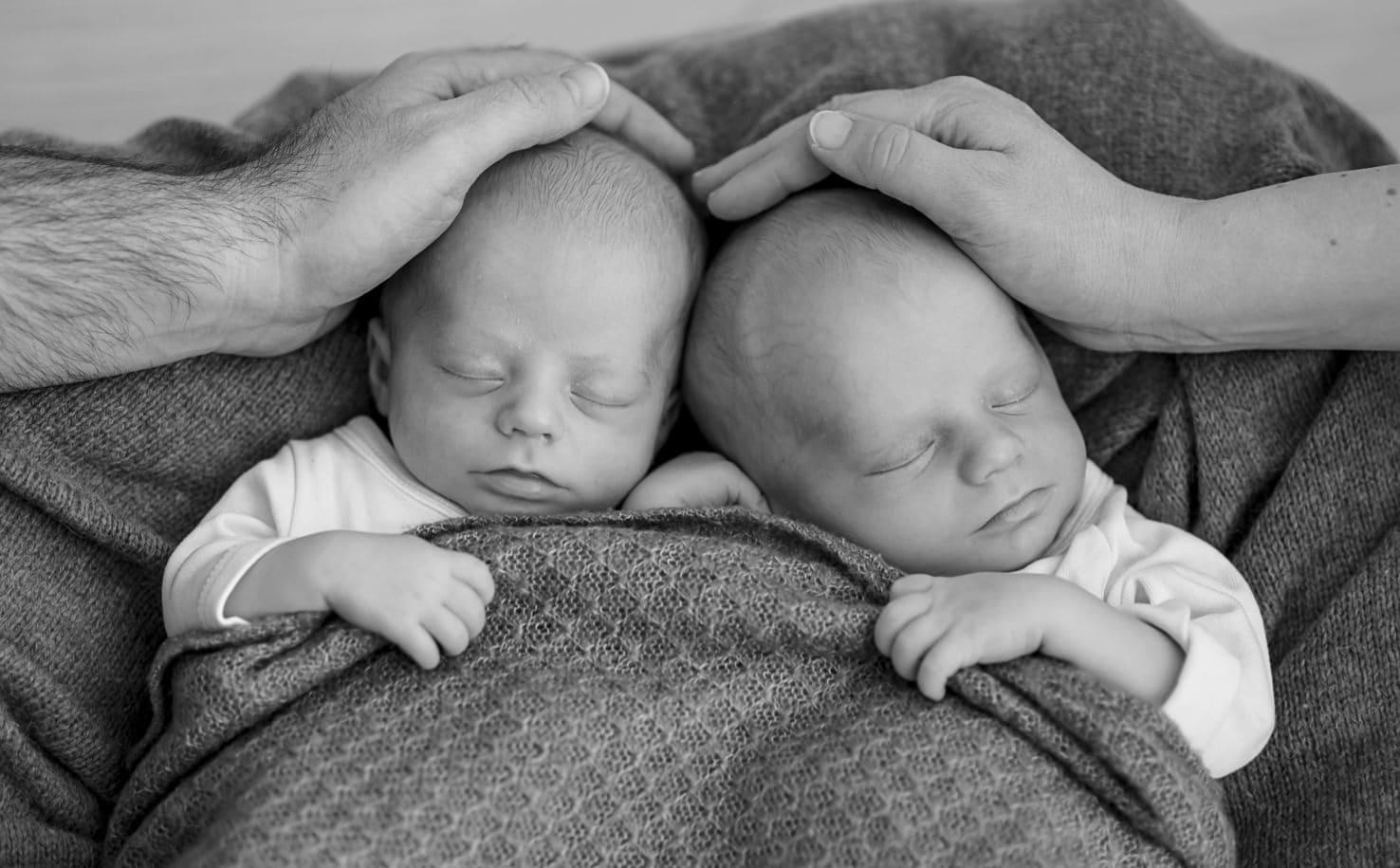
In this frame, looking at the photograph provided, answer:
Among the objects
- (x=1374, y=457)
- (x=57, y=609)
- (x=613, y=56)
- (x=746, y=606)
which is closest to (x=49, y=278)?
(x=57, y=609)

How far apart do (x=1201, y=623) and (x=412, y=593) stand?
2.82 feet

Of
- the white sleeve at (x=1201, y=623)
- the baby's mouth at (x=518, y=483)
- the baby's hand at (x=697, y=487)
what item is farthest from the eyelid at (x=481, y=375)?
the white sleeve at (x=1201, y=623)

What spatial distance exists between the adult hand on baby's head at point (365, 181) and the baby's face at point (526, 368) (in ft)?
0.27

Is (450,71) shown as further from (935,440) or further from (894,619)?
(894,619)

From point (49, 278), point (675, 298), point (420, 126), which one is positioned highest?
point (420, 126)

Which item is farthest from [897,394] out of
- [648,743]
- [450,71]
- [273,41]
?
[273,41]

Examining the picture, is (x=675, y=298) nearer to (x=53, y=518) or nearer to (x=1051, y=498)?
(x=1051, y=498)

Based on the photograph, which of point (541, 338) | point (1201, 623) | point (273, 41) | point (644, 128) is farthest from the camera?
point (273, 41)

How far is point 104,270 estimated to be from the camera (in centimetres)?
150

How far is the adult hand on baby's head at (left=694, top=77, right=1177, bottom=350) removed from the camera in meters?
1.53

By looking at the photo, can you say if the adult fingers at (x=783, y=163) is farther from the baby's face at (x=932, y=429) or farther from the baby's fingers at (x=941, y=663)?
the baby's fingers at (x=941, y=663)

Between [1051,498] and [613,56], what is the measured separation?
1189mm

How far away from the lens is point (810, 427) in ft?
5.08

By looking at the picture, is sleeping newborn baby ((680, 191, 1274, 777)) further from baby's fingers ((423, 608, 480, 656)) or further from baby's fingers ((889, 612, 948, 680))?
baby's fingers ((423, 608, 480, 656))
